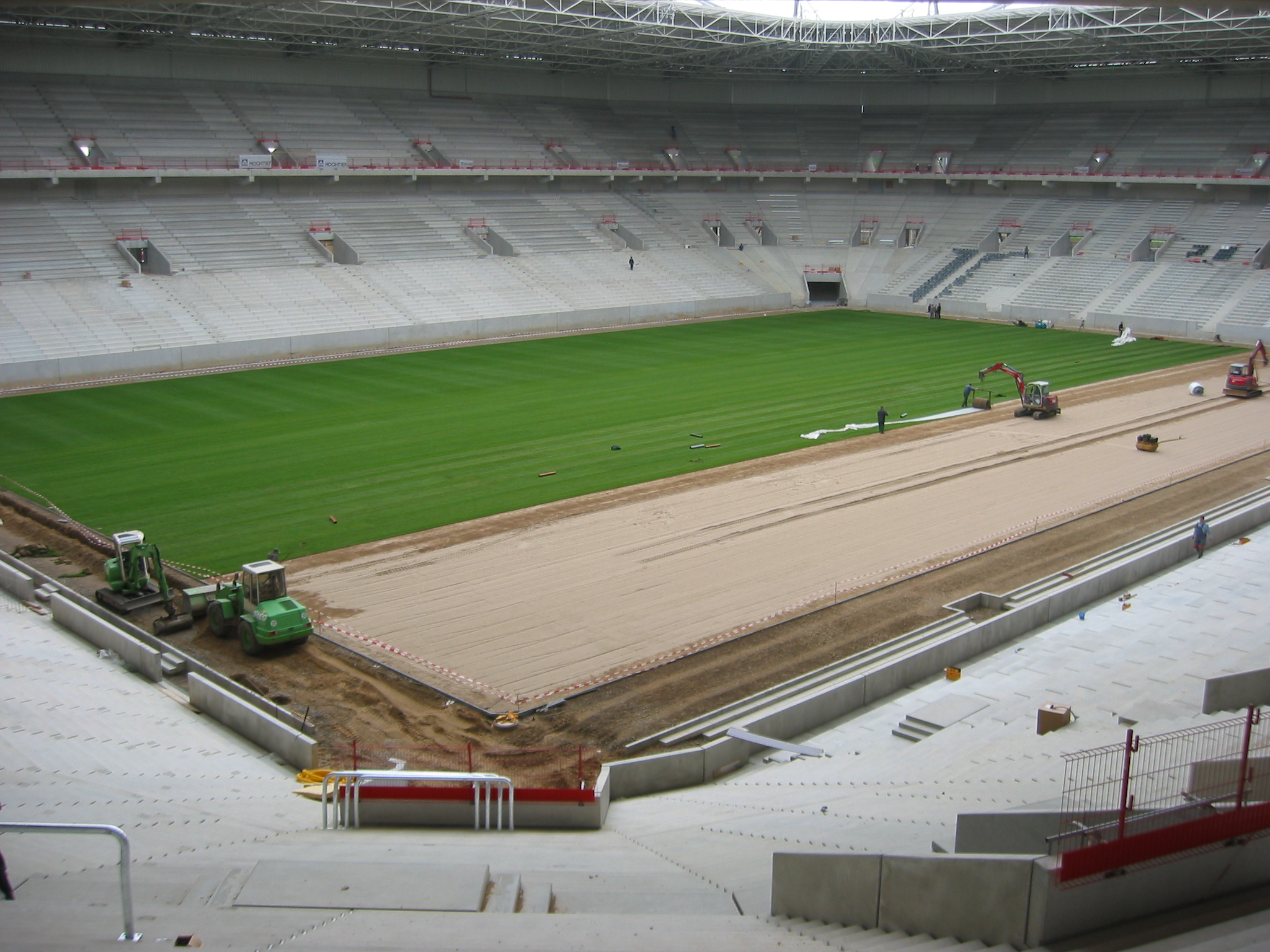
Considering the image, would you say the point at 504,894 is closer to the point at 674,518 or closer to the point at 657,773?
the point at 657,773

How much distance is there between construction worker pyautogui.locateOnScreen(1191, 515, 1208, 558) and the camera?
877 inches

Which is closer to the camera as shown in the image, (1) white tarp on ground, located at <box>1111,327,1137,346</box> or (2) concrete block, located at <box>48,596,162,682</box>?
(2) concrete block, located at <box>48,596,162,682</box>

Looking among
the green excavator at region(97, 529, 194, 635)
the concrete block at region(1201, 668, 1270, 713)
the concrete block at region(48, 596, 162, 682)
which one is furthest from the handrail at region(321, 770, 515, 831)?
the concrete block at region(1201, 668, 1270, 713)

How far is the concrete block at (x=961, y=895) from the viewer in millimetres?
8969

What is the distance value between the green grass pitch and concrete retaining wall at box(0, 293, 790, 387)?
2112mm

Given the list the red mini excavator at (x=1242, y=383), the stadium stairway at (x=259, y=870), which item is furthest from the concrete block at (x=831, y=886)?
the red mini excavator at (x=1242, y=383)

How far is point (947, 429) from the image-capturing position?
34.1 meters

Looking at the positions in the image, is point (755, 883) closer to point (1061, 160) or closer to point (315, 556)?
point (315, 556)

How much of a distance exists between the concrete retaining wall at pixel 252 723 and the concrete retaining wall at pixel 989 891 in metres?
7.12

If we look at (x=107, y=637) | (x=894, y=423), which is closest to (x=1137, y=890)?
(x=107, y=637)

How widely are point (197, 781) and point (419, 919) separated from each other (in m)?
5.43

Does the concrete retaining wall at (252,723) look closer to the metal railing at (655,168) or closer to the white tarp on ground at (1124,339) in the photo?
the metal railing at (655,168)

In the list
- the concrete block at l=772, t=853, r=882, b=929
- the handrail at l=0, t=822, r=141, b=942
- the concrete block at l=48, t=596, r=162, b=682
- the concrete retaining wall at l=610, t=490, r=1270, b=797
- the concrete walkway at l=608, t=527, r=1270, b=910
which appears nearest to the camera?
the handrail at l=0, t=822, r=141, b=942

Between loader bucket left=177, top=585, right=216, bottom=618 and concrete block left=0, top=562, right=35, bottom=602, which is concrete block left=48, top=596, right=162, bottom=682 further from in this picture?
loader bucket left=177, top=585, right=216, bottom=618
